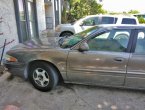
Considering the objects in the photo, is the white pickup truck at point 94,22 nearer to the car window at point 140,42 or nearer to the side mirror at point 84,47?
the side mirror at point 84,47

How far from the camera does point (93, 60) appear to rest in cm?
367

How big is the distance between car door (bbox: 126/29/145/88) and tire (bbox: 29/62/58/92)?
1506 mm

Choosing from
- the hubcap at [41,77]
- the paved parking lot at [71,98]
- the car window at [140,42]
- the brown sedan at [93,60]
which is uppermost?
the car window at [140,42]

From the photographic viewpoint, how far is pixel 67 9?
19266mm

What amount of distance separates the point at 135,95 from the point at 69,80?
1.42 m

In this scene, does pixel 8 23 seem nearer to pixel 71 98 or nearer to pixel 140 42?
pixel 71 98

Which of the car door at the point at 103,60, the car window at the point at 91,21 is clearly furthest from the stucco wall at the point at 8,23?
the car window at the point at 91,21

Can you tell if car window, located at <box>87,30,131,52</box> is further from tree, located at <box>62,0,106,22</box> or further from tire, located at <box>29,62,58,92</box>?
tree, located at <box>62,0,106,22</box>

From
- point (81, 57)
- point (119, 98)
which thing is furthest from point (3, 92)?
point (119, 98)

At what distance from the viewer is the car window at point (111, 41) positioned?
363cm

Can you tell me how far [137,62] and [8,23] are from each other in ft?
15.7

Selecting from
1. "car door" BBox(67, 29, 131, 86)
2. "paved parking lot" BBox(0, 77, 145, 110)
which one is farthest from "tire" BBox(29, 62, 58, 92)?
"car door" BBox(67, 29, 131, 86)

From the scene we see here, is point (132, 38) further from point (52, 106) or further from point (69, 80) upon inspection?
point (52, 106)

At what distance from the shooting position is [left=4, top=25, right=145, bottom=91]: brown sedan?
3578 mm
